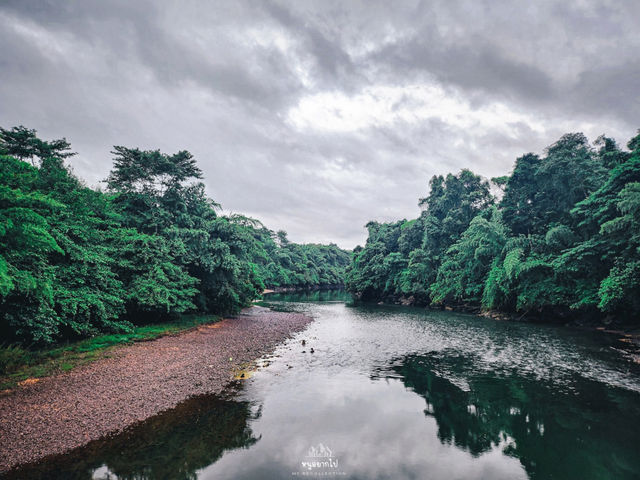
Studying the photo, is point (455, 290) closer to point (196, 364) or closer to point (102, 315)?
point (196, 364)

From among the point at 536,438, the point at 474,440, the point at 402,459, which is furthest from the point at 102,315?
the point at 536,438

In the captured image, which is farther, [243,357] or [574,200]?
[574,200]

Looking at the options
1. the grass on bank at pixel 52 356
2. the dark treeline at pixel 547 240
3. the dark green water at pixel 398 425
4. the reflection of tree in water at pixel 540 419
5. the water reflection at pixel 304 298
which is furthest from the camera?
the water reflection at pixel 304 298

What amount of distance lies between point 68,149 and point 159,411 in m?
22.9

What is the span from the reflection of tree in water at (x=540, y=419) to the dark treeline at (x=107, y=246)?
16.4m

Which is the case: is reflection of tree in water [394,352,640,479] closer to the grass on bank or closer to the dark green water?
the dark green water

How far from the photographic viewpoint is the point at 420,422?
11.5 meters

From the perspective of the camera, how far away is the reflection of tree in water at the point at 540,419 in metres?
8.98

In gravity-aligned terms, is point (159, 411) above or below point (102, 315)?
below

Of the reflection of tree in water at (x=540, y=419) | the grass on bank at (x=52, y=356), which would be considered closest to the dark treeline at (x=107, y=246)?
the grass on bank at (x=52, y=356)

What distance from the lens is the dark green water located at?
842 cm

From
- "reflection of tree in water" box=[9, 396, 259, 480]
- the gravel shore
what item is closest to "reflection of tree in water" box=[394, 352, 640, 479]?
"reflection of tree in water" box=[9, 396, 259, 480]

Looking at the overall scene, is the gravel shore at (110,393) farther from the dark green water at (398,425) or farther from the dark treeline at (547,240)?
the dark treeline at (547,240)

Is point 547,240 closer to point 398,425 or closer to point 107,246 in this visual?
point 398,425
